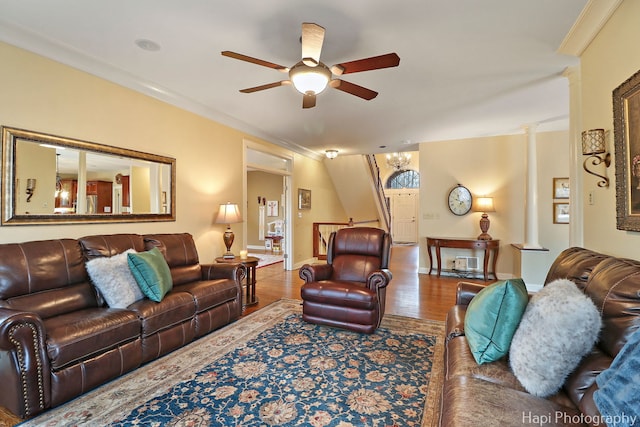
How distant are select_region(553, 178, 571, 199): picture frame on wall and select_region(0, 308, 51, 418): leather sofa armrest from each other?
6.49 metres

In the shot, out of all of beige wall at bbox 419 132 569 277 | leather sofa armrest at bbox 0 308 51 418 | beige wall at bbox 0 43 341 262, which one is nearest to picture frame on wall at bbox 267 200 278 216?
beige wall at bbox 0 43 341 262

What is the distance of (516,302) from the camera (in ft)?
5.11

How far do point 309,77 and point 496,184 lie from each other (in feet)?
15.1

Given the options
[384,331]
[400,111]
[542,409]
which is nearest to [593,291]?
[542,409]

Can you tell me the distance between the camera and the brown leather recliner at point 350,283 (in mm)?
2984

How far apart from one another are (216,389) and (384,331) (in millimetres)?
1699

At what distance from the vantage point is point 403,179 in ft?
38.4

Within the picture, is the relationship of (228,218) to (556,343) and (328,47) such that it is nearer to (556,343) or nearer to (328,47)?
(328,47)

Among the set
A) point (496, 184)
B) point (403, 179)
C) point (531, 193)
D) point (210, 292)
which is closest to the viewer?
point (210, 292)

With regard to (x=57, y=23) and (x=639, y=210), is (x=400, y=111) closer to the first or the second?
(x=639, y=210)

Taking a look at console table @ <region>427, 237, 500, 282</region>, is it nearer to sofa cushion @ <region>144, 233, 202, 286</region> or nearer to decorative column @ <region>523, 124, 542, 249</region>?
decorative column @ <region>523, 124, 542, 249</region>

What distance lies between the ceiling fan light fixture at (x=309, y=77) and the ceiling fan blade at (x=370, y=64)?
90mm

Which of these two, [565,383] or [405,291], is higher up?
[565,383]

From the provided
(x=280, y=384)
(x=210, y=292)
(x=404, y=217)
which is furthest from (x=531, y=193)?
(x=404, y=217)
